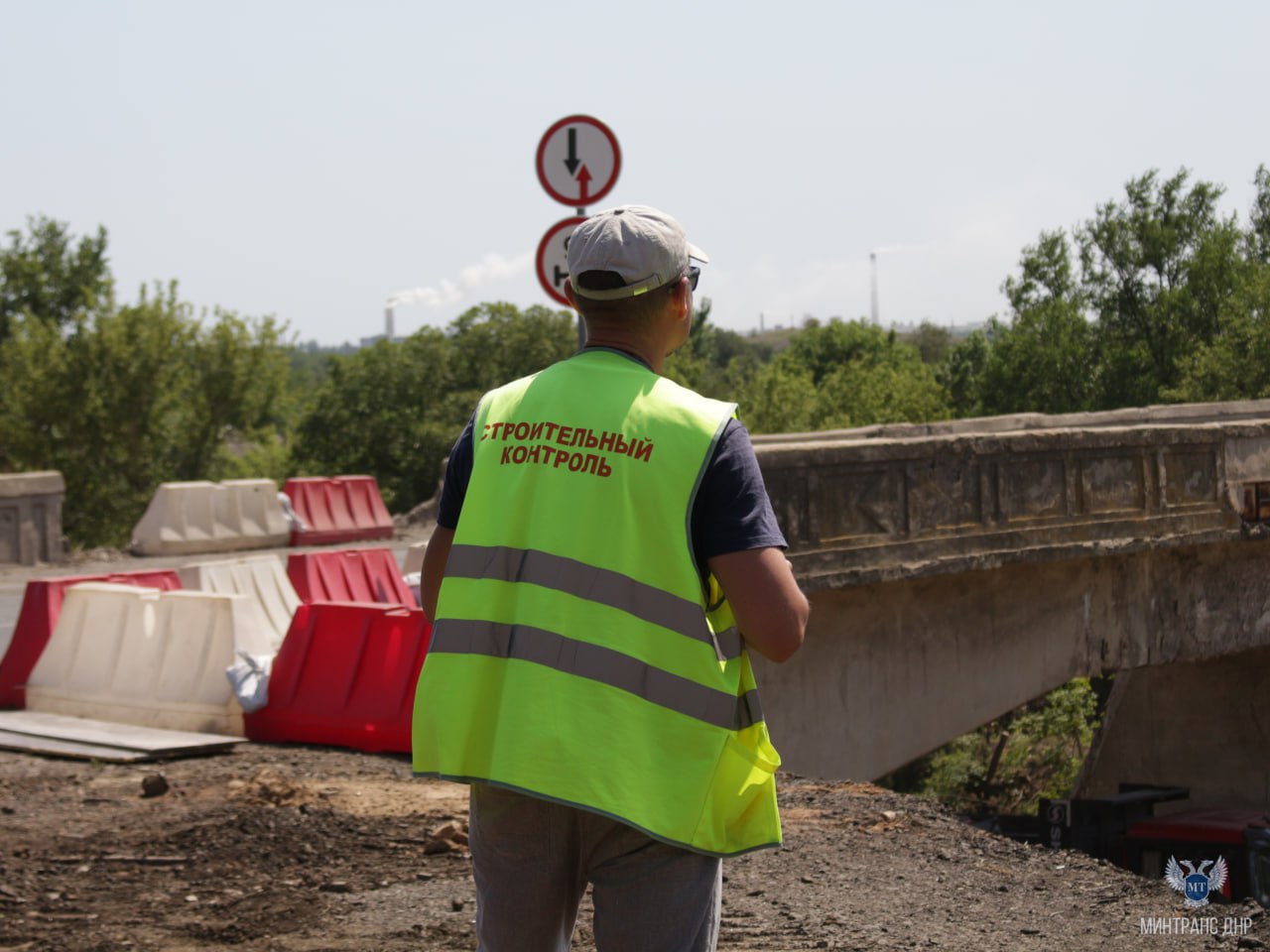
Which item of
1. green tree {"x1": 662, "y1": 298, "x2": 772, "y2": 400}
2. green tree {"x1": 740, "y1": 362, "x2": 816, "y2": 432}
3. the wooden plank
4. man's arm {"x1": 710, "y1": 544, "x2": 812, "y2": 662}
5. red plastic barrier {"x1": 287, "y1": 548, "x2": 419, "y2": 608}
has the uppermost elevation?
green tree {"x1": 662, "y1": 298, "x2": 772, "y2": 400}

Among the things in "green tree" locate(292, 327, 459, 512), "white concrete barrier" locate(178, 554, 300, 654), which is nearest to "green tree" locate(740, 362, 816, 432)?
"green tree" locate(292, 327, 459, 512)

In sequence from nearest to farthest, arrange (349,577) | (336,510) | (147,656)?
1. (147,656)
2. (349,577)
3. (336,510)

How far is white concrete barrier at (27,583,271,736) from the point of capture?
9000mm

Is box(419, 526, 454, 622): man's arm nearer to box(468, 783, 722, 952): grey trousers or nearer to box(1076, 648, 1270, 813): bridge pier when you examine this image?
box(468, 783, 722, 952): grey trousers

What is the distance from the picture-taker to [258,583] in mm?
11586

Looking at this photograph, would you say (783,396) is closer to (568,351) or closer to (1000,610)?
(568,351)

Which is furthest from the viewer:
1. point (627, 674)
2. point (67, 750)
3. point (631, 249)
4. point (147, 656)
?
point (147, 656)

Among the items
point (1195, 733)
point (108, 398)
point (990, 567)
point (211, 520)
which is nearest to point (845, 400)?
point (108, 398)

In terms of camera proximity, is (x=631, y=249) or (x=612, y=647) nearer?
(x=612, y=647)

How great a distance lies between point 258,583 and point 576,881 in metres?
9.44

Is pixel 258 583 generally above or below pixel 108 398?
below

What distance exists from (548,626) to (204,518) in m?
18.1

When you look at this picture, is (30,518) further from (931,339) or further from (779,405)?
(931,339)

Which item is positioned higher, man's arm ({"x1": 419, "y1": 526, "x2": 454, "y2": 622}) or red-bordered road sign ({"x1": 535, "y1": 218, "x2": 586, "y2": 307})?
red-bordered road sign ({"x1": 535, "y1": 218, "x2": 586, "y2": 307})
